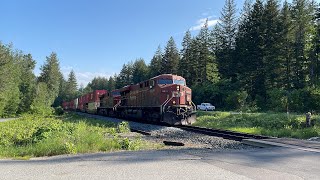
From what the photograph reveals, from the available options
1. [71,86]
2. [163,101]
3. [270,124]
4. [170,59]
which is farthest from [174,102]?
[71,86]

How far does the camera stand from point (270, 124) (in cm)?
1978

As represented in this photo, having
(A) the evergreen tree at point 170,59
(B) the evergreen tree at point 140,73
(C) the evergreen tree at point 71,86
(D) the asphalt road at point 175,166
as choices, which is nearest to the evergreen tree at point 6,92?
(A) the evergreen tree at point 170,59

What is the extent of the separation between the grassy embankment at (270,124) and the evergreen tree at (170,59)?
166 feet

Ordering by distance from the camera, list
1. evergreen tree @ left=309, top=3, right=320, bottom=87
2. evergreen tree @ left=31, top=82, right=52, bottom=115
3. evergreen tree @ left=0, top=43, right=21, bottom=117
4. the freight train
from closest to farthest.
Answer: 1. the freight train
2. evergreen tree @ left=309, top=3, right=320, bottom=87
3. evergreen tree @ left=0, top=43, right=21, bottom=117
4. evergreen tree @ left=31, top=82, right=52, bottom=115

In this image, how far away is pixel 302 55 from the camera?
4678 cm

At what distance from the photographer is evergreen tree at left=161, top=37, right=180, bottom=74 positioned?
7775cm

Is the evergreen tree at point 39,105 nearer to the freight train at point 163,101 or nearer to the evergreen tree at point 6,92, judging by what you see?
the evergreen tree at point 6,92

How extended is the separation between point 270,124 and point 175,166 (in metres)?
13.9

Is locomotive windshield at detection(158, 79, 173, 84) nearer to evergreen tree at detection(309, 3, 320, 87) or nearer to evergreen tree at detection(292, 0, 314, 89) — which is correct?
evergreen tree at detection(309, 3, 320, 87)

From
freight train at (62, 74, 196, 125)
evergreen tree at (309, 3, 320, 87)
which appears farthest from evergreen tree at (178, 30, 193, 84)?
freight train at (62, 74, 196, 125)

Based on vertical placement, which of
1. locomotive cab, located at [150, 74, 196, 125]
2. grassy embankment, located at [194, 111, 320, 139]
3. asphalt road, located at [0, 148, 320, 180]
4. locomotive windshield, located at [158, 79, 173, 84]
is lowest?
asphalt road, located at [0, 148, 320, 180]

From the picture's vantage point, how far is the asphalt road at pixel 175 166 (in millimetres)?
6621

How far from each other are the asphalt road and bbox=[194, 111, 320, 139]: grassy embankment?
6223 millimetres

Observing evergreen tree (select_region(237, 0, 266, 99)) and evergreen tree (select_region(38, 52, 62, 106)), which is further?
evergreen tree (select_region(38, 52, 62, 106))
